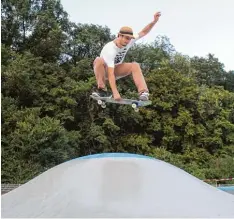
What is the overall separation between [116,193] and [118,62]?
262 centimetres

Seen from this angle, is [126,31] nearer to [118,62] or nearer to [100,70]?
[118,62]

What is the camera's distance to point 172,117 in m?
16.7

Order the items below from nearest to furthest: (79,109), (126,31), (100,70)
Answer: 1. (126,31)
2. (100,70)
3. (79,109)

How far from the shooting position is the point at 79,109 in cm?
1534

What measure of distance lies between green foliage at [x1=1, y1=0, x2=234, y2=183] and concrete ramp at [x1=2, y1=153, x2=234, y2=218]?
290 inches

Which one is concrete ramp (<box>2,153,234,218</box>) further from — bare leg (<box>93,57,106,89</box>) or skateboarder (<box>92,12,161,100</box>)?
bare leg (<box>93,57,106,89</box>)

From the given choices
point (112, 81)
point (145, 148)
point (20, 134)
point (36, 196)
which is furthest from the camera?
point (145, 148)

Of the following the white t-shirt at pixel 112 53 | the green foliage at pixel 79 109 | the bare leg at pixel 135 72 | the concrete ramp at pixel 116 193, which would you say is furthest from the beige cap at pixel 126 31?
the green foliage at pixel 79 109

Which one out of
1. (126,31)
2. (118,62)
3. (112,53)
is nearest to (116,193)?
(112,53)

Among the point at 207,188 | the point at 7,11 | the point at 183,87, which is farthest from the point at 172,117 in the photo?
the point at 207,188

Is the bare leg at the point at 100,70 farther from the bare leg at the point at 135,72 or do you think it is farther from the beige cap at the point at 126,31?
the beige cap at the point at 126,31

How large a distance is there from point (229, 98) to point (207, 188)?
1362cm

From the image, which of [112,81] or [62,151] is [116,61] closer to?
[112,81]

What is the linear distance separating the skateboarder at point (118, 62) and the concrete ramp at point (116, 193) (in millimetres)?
1387
